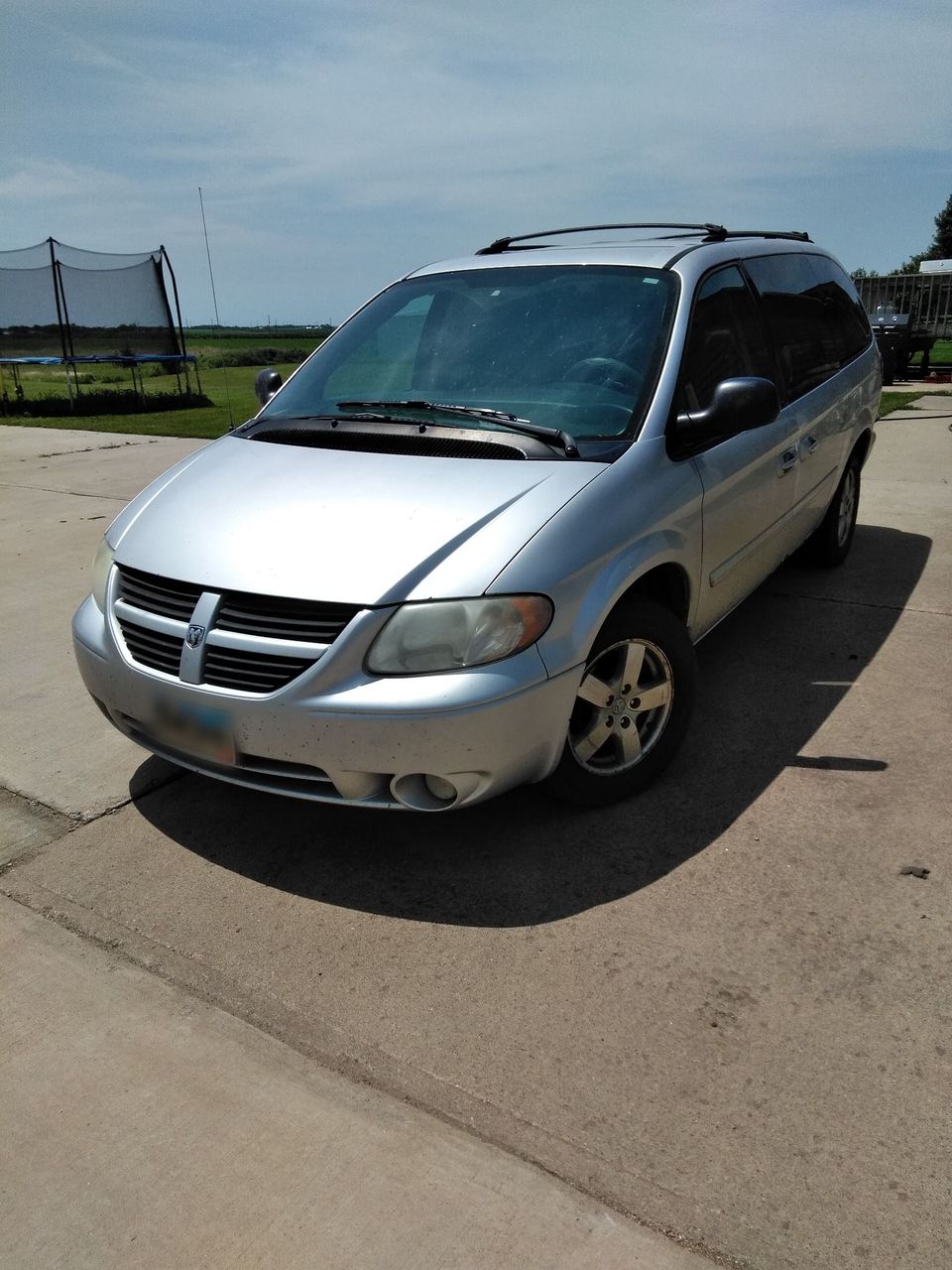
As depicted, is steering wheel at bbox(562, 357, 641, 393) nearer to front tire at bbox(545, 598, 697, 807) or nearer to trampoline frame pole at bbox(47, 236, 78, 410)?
front tire at bbox(545, 598, 697, 807)

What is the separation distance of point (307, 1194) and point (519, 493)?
183 cm

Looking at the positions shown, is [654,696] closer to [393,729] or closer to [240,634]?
[393,729]

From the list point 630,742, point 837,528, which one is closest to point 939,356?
point 837,528

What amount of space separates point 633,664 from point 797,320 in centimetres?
239

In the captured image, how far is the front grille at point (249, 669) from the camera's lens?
274cm

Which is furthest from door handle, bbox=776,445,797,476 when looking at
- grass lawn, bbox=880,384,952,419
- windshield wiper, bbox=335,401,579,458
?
grass lawn, bbox=880,384,952,419

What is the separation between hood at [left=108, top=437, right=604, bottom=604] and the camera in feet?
9.04

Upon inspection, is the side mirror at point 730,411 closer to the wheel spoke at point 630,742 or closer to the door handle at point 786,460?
the door handle at point 786,460

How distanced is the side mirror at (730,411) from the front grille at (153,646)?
174cm

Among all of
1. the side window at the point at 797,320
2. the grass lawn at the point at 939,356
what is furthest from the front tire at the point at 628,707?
Result: the grass lawn at the point at 939,356

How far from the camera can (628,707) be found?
129 inches

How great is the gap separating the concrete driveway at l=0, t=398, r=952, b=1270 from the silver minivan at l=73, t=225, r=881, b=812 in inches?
12.5

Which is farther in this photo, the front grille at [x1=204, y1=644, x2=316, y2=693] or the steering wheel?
the steering wheel

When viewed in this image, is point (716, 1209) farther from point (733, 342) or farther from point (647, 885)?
point (733, 342)
